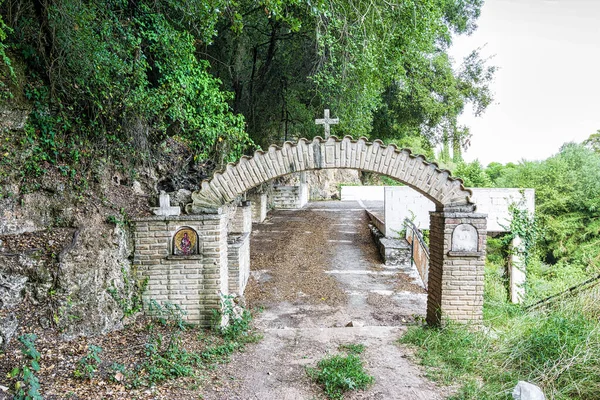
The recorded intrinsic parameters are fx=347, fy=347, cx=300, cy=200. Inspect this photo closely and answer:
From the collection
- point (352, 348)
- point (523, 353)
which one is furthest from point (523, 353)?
point (352, 348)

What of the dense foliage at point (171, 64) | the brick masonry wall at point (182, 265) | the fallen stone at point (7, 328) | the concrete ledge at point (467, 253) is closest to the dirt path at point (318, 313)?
the brick masonry wall at point (182, 265)

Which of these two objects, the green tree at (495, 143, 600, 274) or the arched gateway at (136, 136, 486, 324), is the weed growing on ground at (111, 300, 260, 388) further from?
the green tree at (495, 143, 600, 274)

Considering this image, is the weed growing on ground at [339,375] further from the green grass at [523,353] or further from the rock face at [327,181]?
the rock face at [327,181]

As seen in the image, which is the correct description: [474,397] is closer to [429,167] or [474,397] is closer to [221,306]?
[429,167]

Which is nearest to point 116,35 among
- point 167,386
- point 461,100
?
point 167,386

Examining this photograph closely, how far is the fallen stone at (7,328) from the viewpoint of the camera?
346cm

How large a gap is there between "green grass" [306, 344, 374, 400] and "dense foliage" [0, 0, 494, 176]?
175 inches

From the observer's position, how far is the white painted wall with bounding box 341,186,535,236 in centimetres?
962

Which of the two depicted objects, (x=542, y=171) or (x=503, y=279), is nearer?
(x=503, y=279)

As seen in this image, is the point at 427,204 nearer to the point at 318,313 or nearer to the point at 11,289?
the point at 318,313

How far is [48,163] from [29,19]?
6.17ft

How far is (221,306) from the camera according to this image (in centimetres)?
514

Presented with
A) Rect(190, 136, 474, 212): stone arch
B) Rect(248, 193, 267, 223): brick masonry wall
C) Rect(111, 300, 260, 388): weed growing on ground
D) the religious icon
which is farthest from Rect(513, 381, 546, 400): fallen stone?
Rect(248, 193, 267, 223): brick masonry wall

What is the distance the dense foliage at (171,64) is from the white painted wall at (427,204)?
8.80 ft
